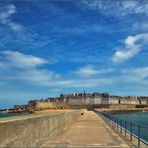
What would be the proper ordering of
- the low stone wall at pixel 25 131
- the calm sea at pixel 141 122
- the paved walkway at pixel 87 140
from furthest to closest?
the calm sea at pixel 141 122
the paved walkway at pixel 87 140
the low stone wall at pixel 25 131

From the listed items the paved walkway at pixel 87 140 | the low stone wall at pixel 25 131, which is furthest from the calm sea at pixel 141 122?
the low stone wall at pixel 25 131

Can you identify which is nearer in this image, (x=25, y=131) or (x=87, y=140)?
(x=25, y=131)

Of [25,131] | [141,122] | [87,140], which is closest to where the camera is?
[25,131]

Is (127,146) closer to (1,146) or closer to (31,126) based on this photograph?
(31,126)

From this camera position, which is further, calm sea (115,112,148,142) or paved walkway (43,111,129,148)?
calm sea (115,112,148,142)

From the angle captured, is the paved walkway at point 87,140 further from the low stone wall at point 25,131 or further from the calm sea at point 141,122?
the calm sea at point 141,122

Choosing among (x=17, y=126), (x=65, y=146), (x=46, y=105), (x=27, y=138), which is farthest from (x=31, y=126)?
(x=46, y=105)

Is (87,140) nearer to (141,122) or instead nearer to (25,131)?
(25,131)

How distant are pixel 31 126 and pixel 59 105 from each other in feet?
587

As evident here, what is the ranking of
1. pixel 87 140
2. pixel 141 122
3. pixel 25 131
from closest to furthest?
pixel 25 131, pixel 87 140, pixel 141 122

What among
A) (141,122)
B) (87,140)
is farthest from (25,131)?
(141,122)

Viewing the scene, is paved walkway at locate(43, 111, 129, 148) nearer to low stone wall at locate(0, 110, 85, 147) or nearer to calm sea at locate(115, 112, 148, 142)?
low stone wall at locate(0, 110, 85, 147)

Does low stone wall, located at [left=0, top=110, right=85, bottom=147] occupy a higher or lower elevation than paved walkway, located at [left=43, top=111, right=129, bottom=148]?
higher

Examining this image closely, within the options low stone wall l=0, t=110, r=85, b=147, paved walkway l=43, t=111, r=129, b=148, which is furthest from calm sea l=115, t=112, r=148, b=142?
low stone wall l=0, t=110, r=85, b=147
